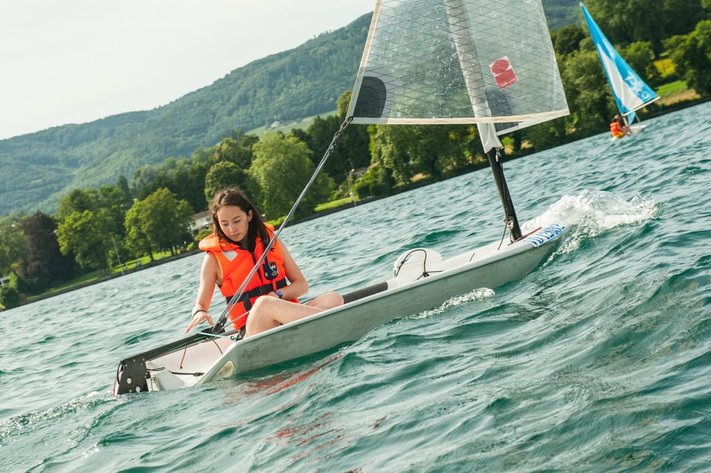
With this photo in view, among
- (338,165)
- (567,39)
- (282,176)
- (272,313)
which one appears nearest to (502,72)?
(272,313)

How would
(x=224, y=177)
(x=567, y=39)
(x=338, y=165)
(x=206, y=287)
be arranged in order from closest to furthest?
(x=206, y=287) < (x=224, y=177) < (x=567, y=39) < (x=338, y=165)

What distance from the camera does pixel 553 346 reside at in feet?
16.2

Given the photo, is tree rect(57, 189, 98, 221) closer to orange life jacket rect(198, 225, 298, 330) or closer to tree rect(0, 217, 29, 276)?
tree rect(0, 217, 29, 276)

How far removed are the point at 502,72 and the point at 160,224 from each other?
2862 inches

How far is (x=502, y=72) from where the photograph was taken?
7.34 meters

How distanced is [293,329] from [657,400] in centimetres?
331

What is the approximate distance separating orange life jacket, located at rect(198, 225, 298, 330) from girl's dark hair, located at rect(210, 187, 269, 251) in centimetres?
5

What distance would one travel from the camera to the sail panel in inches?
278

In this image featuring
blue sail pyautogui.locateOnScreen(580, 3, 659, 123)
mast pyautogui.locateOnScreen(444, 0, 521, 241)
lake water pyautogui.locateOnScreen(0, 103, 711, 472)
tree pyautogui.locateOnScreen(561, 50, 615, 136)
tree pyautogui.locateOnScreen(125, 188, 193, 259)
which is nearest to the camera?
lake water pyautogui.locateOnScreen(0, 103, 711, 472)

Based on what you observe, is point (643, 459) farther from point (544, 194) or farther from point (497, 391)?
point (544, 194)

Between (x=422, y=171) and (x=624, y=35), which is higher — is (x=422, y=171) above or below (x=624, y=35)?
below

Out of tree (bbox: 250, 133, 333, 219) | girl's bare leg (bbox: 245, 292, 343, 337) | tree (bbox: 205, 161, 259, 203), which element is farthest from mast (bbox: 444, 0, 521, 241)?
tree (bbox: 205, 161, 259, 203)

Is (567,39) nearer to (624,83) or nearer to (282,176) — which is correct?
(282,176)

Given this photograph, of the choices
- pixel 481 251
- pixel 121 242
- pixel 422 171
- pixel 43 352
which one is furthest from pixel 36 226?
pixel 481 251
